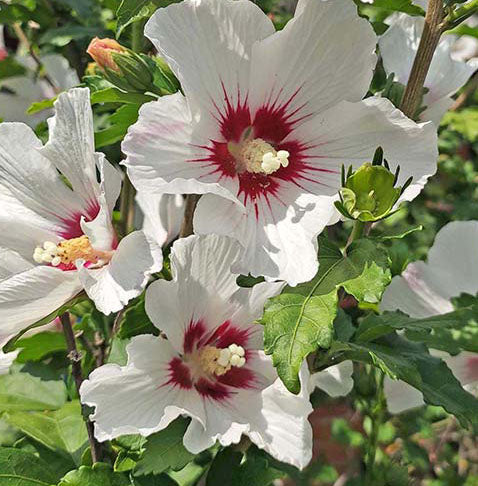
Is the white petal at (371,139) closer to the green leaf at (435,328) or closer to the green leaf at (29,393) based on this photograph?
the green leaf at (435,328)

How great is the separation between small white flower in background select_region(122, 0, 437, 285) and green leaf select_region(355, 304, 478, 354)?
0.66 feet

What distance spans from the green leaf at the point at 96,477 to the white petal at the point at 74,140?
34 centimetres

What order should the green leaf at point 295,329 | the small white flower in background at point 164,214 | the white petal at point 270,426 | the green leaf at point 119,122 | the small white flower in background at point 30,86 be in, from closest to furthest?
1. the green leaf at point 295,329
2. the white petal at point 270,426
3. the green leaf at point 119,122
4. the small white flower in background at point 164,214
5. the small white flower in background at point 30,86

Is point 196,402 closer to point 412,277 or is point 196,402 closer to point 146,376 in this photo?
point 146,376

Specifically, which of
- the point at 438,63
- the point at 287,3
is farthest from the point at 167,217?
the point at 287,3

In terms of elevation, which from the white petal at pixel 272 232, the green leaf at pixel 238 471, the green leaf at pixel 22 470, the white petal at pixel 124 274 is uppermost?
the white petal at pixel 272 232

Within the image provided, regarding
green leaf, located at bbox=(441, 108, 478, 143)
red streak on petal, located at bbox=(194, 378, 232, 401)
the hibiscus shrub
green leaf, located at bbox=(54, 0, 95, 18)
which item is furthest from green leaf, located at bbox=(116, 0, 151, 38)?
green leaf, located at bbox=(441, 108, 478, 143)

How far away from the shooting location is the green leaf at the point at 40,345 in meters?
1.27

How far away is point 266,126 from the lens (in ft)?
3.44

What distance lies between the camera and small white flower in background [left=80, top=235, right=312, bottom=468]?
0.95 meters

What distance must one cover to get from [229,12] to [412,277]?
24.2 inches

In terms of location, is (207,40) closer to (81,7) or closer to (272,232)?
(272,232)

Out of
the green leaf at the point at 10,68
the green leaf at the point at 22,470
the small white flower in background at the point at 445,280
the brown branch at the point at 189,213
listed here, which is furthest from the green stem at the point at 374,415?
the green leaf at the point at 10,68

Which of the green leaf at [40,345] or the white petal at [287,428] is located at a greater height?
the white petal at [287,428]
